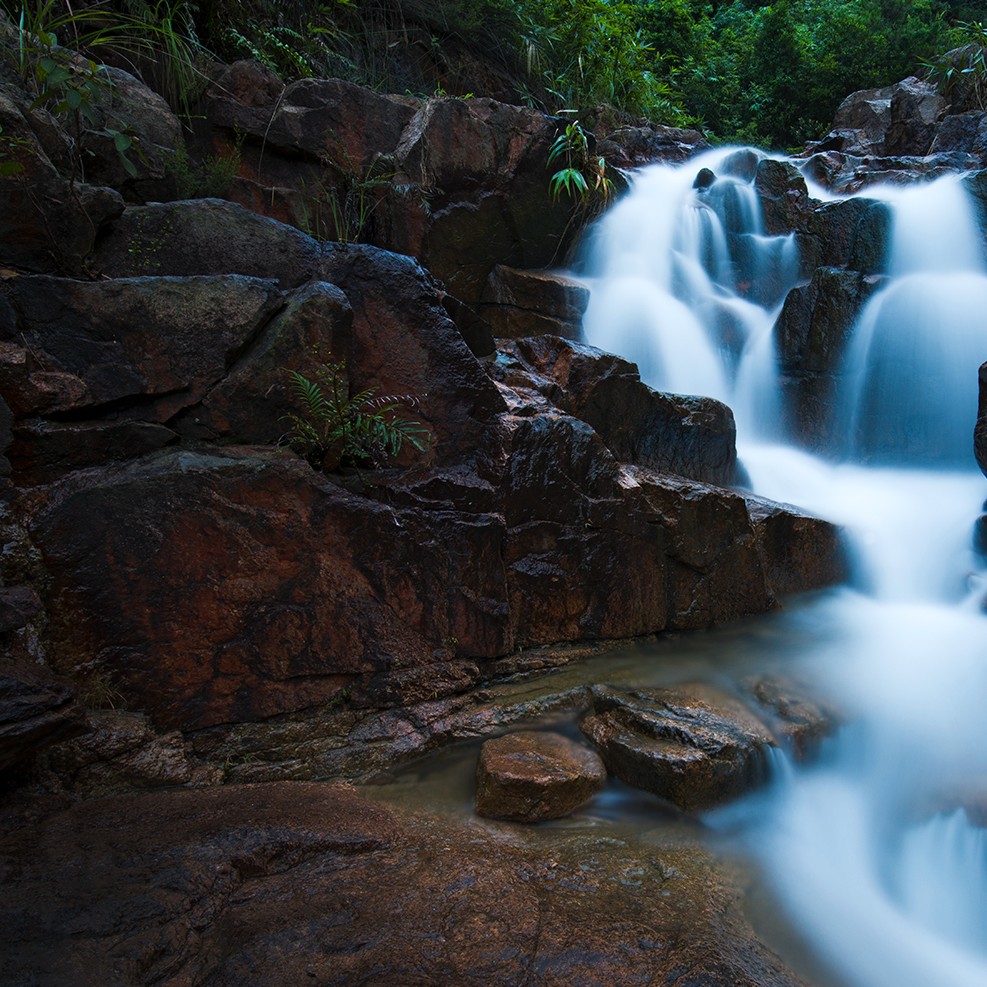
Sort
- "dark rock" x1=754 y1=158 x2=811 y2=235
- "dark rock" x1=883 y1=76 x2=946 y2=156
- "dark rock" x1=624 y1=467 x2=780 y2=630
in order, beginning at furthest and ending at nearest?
"dark rock" x1=883 y1=76 x2=946 y2=156, "dark rock" x1=754 y1=158 x2=811 y2=235, "dark rock" x1=624 y1=467 x2=780 y2=630

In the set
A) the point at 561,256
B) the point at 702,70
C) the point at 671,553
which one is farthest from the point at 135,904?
the point at 702,70

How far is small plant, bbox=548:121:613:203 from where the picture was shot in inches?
268

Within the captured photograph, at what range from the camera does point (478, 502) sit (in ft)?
12.7

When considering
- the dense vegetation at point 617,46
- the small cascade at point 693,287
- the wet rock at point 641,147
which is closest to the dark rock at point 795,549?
the small cascade at point 693,287

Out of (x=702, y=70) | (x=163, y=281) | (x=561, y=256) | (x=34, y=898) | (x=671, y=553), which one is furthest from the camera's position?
(x=702, y=70)

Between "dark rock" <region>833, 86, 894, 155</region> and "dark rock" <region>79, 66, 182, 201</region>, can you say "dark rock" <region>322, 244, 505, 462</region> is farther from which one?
"dark rock" <region>833, 86, 894, 155</region>

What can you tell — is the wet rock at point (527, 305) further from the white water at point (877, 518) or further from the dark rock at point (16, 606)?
the dark rock at point (16, 606)

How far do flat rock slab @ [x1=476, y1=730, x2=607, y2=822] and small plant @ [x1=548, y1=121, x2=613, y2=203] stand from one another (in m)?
5.82

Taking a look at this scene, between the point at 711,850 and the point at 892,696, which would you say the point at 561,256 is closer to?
the point at 892,696

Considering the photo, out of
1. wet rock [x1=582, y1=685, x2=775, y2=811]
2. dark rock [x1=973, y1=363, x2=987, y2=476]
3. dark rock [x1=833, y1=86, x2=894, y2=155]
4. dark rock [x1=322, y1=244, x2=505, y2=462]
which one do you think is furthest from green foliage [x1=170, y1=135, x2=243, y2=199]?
dark rock [x1=833, y1=86, x2=894, y2=155]

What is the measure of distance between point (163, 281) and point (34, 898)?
110 inches

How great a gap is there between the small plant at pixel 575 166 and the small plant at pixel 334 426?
4.37 m

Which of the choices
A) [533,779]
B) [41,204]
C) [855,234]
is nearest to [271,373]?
[41,204]

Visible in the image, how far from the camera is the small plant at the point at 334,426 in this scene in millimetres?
3498
